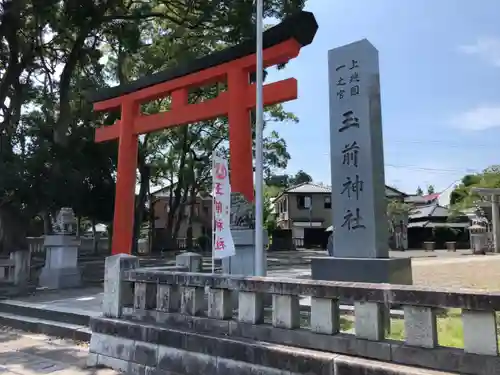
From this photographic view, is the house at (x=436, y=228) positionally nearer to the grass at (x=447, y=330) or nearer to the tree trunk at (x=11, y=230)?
the tree trunk at (x=11, y=230)

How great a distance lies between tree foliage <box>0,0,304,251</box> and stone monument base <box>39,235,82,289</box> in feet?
13.3

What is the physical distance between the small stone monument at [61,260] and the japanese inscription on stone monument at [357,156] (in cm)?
788

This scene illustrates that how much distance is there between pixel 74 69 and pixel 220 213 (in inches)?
556

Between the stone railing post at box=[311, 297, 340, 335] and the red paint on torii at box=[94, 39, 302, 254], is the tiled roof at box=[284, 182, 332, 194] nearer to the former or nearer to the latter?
the red paint on torii at box=[94, 39, 302, 254]

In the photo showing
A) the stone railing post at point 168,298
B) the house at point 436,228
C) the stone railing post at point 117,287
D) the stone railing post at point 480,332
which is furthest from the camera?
the house at point 436,228

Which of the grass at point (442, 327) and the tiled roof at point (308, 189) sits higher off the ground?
the tiled roof at point (308, 189)

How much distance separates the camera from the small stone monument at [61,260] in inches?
449

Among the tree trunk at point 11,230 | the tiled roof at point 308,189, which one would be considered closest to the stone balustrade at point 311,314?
the tree trunk at point 11,230

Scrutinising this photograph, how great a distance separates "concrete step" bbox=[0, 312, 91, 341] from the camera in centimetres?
690

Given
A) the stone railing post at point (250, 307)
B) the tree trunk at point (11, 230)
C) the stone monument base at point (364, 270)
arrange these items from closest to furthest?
the stone railing post at point (250, 307) < the stone monument base at point (364, 270) < the tree trunk at point (11, 230)

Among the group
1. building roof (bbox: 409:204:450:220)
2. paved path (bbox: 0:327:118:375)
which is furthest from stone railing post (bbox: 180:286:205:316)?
building roof (bbox: 409:204:450:220)

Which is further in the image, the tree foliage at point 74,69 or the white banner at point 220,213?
the tree foliage at point 74,69

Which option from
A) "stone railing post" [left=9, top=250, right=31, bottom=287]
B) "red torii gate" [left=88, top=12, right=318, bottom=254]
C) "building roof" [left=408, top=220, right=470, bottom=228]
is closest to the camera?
"red torii gate" [left=88, top=12, right=318, bottom=254]

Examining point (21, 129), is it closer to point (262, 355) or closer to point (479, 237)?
point (262, 355)
